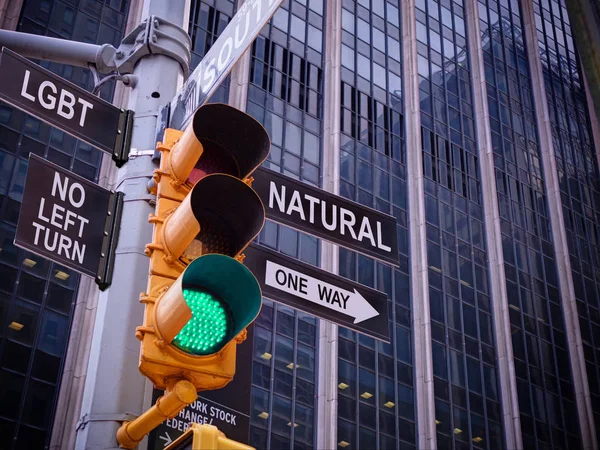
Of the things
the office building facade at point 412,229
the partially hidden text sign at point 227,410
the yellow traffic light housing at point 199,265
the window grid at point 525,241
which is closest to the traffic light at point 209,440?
the yellow traffic light housing at point 199,265

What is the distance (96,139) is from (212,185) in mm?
1298

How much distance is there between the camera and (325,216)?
5727mm

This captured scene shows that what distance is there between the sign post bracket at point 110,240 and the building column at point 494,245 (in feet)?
131

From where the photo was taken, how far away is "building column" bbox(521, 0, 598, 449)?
46125 millimetres

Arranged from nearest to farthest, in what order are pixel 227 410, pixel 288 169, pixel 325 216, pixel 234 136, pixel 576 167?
pixel 234 136, pixel 325 216, pixel 227 410, pixel 288 169, pixel 576 167

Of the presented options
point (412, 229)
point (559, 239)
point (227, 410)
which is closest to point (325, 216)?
point (227, 410)

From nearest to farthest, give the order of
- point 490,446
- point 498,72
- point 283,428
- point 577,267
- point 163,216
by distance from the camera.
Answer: point 163,216 < point 283,428 < point 490,446 < point 577,267 < point 498,72

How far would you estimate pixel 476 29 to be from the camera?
55938 mm

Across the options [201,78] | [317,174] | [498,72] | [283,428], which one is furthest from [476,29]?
[201,78]

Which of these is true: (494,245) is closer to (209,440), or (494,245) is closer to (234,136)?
(234,136)

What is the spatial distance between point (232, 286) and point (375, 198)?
40.1m

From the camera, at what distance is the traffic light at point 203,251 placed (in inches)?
142

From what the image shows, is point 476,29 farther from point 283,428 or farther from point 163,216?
point 163,216

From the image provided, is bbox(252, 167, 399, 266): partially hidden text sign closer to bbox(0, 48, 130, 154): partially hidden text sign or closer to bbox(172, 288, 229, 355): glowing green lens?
bbox(0, 48, 130, 154): partially hidden text sign
